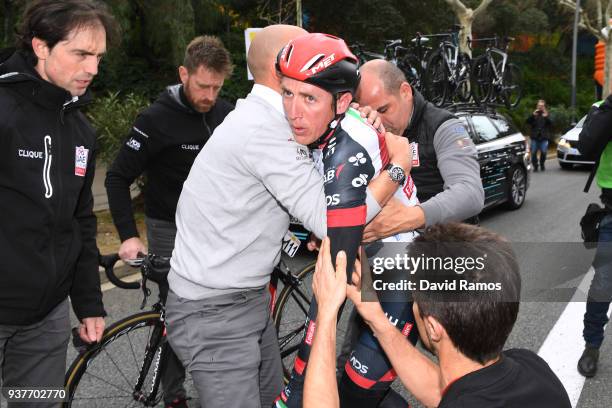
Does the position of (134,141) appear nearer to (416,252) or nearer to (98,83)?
(416,252)

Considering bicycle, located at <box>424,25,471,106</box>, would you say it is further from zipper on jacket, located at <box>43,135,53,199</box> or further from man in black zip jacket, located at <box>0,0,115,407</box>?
zipper on jacket, located at <box>43,135,53,199</box>

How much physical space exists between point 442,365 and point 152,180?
256 centimetres

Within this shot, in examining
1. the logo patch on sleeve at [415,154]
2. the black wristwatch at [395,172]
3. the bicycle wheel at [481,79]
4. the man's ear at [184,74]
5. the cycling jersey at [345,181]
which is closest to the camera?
the cycling jersey at [345,181]

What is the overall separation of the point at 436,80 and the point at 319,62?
35.4 feet

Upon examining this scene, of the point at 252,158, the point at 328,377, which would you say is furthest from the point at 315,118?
the point at 328,377

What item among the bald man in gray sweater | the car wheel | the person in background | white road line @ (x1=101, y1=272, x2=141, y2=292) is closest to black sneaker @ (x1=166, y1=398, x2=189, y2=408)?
the bald man in gray sweater

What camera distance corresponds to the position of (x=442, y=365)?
1.96 meters

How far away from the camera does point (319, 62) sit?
1929 mm

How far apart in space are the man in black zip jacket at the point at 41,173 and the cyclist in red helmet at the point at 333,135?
2.75 feet

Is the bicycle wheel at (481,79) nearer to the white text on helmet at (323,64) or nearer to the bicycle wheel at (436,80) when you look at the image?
the bicycle wheel at (436,80)

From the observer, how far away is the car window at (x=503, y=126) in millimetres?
10320

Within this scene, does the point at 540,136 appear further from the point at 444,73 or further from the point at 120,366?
the point at 120,366

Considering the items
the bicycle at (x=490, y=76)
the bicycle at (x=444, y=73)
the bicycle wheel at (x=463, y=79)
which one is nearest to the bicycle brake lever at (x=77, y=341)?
the bicycle at (x=444, y=73)

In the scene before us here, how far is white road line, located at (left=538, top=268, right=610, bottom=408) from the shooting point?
13.5 feet
